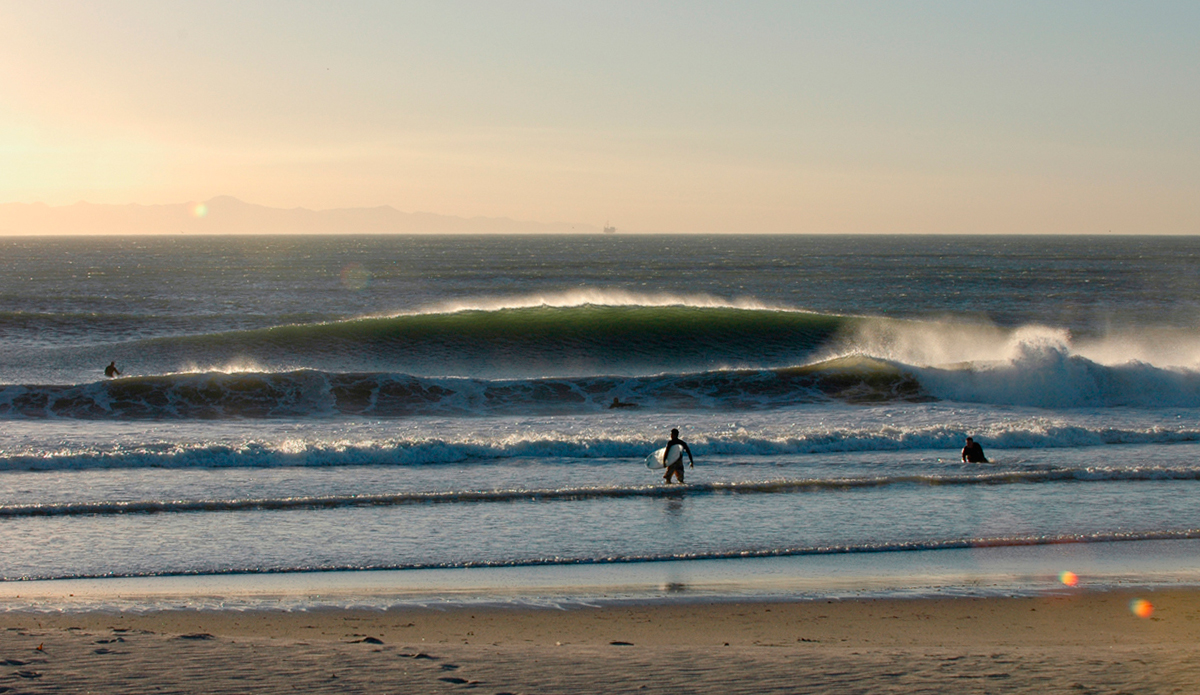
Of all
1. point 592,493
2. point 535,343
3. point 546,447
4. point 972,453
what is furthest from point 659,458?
point 535,343

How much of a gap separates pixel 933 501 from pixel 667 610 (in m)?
5.70

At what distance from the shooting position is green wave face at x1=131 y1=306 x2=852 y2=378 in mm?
27938

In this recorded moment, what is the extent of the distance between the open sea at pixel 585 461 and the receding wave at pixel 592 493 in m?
0.05

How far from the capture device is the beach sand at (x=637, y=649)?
5.66 meters

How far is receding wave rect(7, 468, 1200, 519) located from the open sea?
0.05m

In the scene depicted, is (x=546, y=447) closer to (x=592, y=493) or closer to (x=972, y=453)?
(x=592, y=493)

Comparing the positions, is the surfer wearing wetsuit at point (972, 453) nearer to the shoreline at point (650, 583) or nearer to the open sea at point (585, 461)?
the open sea at point (585, 461)

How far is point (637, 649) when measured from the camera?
646cm

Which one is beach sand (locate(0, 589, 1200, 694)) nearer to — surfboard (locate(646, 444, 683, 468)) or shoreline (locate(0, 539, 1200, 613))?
shoreline (locate(0, 539, 1200, 613))

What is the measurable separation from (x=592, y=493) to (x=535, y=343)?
18.2m

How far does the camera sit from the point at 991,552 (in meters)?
9.54

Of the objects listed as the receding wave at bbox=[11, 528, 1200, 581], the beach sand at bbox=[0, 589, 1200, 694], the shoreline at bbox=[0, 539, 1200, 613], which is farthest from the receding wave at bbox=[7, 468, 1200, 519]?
the beach sand at bbox=[0, 589, 1200, 694]

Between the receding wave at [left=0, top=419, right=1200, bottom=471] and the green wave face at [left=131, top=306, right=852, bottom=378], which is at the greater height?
the green wave face at [left=131, top=306, right=852, bottom=378]

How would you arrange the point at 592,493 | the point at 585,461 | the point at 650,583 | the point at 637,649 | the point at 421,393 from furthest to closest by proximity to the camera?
1. the point at 421,393
2. the point at 585,461
3. the point at 592,493
4. the point at 650,583
5. the point at 637,649
